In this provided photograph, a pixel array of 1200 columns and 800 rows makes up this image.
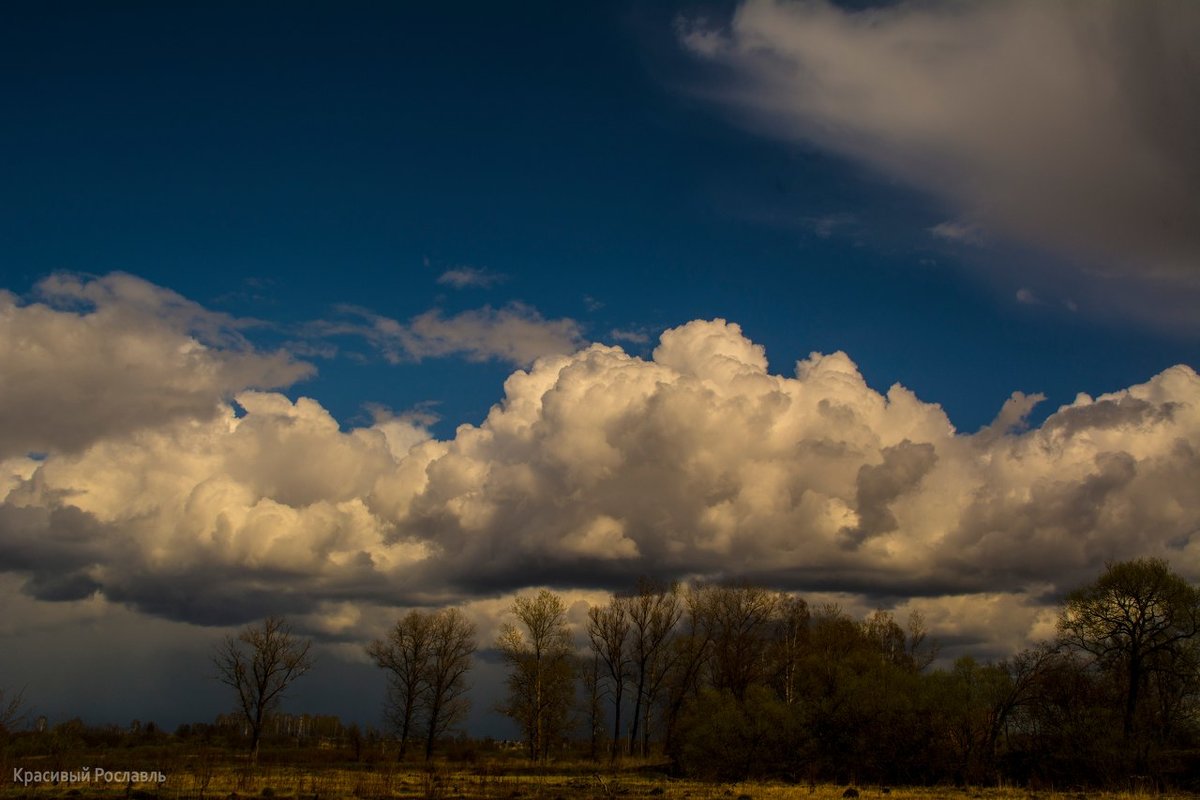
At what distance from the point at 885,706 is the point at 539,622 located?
41584 mm

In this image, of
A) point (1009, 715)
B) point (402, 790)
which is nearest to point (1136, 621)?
point (1009, 715)

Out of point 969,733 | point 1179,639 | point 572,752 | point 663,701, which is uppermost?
point 1179,639

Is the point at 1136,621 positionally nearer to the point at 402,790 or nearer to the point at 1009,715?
the point at 1009,715

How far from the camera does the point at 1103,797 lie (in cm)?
3769

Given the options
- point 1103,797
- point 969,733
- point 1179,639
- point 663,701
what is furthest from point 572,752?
point 1103,797

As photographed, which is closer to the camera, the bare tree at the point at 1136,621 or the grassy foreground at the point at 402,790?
the grassy foreground at the point at 402,790

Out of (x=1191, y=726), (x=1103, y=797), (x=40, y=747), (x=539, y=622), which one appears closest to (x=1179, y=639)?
(x=1191, y=726)

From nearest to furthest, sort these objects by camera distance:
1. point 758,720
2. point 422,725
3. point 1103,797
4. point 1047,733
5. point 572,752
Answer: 1. point 1103,797
2. point 1047,733
3. point 758,720
4. point 422,725
5. point 572,752

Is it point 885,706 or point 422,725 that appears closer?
point 885,706

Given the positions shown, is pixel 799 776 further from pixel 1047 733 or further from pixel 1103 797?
pixel 1103 797

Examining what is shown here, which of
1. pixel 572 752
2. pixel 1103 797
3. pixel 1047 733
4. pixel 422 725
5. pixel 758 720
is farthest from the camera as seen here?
pixel 572 752

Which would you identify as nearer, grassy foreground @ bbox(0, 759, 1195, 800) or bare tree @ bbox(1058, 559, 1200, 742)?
grassy foreground @ bbox(0, 759, 1195, 800)

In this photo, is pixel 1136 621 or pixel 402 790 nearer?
pixel 402 790

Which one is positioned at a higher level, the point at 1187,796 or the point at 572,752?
the point at 1187,796
